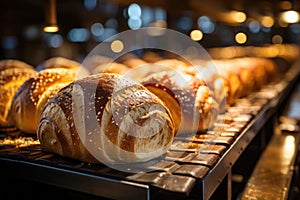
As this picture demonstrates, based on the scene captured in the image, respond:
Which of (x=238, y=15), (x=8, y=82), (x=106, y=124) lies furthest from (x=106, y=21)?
(x=106, y=124)

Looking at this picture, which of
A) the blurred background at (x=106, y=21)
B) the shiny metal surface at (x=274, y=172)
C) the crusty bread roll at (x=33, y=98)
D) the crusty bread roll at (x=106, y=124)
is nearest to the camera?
the crusty bread roll at (x=106, y=124)

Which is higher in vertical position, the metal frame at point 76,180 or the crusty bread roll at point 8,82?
the crusty bread roll at point 8,82

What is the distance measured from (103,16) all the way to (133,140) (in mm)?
5902

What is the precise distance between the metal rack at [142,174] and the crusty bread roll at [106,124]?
0.17ft

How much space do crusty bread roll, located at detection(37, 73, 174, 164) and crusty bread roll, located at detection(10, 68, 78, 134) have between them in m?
0.27

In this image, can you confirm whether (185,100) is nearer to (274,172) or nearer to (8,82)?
(274,172)

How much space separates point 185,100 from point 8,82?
2.98 ft

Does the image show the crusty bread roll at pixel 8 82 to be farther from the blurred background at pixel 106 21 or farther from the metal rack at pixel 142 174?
the blurred background at pixel 106 21

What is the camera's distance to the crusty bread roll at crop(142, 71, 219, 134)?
162 centimetres

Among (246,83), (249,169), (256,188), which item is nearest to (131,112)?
(256,188)

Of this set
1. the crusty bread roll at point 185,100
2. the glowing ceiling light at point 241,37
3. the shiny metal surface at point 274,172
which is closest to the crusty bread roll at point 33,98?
the crusty bread roll at point 185,100

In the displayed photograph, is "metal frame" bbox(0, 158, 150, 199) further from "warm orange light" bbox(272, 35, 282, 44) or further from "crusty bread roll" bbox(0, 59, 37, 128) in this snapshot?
"warm orange light" bbox(272, 35, 282, 44)

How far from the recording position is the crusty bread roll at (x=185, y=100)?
1.62 metres

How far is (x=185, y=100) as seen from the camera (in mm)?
1663
